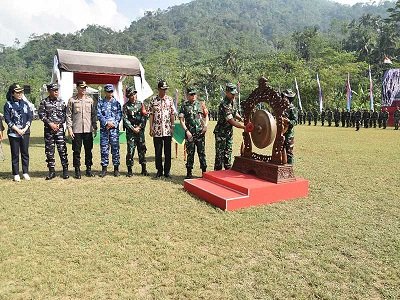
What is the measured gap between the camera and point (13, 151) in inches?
237

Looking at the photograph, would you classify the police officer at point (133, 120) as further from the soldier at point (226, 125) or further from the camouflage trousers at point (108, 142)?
the soldier at point (226, 125)

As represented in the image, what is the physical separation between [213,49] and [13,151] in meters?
113

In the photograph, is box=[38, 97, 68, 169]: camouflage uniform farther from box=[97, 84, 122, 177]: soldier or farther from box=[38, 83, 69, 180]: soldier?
box=[97, 84, 122, 177]: soldier

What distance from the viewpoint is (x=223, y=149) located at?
6.16m

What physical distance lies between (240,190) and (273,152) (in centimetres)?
83

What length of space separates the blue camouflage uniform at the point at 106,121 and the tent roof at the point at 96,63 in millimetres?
5299

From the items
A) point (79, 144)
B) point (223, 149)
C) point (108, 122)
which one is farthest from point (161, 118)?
point (79, 144)

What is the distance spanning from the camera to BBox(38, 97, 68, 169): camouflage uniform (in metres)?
6.05

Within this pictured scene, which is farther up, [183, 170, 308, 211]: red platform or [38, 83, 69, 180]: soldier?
[38, 83, 69, 180]: soldier

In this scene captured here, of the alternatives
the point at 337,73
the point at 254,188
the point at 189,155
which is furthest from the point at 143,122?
the point at 337,73

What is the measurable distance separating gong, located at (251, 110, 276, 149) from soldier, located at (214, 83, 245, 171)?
0.88 feet

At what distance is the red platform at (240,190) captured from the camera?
4.61 metres

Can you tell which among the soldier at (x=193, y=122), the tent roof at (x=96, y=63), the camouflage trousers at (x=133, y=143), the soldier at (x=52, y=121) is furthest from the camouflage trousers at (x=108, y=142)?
the tent roof at (x=96, y=63)

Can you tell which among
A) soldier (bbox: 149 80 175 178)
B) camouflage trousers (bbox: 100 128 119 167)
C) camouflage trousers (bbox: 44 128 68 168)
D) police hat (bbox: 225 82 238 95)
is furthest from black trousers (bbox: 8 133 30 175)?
police hat (bbox: 225 82 238 95)
